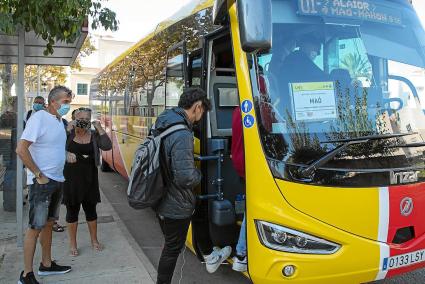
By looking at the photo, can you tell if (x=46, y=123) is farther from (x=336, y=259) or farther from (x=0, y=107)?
(x=0, y=107)

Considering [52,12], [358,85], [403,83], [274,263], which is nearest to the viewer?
[274,263]

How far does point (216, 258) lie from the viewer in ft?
13.8

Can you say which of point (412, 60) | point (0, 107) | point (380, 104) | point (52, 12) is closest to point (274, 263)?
point (380, 104)

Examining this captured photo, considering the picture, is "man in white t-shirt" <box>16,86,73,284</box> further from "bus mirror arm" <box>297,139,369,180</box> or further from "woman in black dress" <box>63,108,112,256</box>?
"bus mirror arm" <box>297,139,369,180</box>

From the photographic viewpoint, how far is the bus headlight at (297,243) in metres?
3.34

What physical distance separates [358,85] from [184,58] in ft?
6.44

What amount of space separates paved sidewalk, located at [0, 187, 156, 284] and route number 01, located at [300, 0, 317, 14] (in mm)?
2920

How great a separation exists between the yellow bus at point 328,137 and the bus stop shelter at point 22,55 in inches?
99.6

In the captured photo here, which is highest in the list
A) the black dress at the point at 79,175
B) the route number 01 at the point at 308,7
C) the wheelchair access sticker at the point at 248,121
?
the route number 01 at the point at 308,7

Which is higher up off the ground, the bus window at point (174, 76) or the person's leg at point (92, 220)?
the bus window at point (174, 76)

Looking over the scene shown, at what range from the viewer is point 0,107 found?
8.62 meters

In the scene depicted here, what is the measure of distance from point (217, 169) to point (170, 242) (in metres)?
0.92

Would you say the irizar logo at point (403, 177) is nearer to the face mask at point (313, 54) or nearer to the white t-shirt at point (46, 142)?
the face mask at point (313, 54)

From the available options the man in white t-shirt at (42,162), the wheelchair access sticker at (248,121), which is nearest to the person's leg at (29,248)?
the man in white t-shirt at (42,162)
